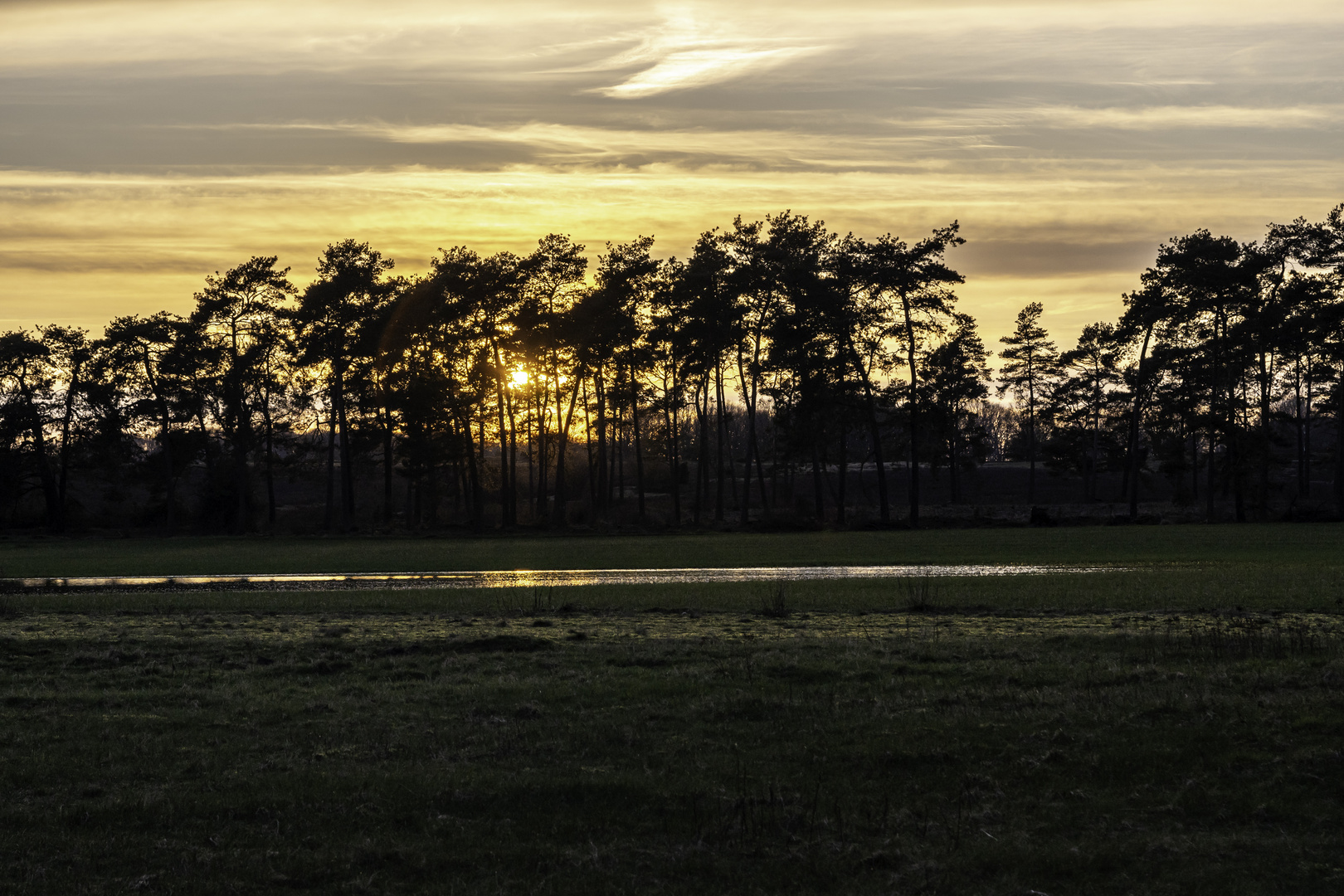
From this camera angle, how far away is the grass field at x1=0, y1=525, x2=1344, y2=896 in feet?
25.7

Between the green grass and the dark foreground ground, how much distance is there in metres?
25.7

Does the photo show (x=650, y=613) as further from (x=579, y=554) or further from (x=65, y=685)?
(x=579, y=554)

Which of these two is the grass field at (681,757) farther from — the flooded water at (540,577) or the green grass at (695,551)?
the green grass at (695,551)

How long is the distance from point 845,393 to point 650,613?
164 feet

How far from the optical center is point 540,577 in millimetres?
36438

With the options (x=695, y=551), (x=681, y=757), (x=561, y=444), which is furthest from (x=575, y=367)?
(x=681, y=757)

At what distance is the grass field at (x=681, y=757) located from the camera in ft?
25.7

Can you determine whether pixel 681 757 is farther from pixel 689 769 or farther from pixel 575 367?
pixel 575 367

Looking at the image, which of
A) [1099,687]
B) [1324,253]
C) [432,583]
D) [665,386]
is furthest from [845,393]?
[1099,687]

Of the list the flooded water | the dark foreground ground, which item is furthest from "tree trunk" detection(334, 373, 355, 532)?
the dark foreground ground

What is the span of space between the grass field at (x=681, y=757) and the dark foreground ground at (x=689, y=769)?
0.04 metres

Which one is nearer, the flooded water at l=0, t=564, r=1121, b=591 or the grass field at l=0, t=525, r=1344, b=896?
the grass field at l=0, t=525, r=1344, b=896

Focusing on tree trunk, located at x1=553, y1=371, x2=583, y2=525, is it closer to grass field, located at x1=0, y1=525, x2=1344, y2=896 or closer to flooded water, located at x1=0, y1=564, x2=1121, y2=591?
flooded water, located at x1=0, y1=564, x2=1121, y2=591

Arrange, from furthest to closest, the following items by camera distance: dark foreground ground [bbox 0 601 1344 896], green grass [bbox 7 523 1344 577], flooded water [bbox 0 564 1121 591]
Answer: green grass [bbox 7 523 1344 577], flooded water [bbox 0 564 1121 591], dark foreground ground [bbox 0 601 1344 896]
